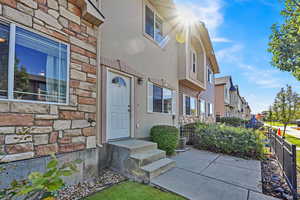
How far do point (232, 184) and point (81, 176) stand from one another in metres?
3.61

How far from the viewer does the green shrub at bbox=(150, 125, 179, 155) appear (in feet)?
19.3

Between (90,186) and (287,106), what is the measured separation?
47.5ft

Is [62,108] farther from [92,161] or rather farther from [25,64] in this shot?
[92,161]

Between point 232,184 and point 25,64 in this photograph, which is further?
point 232,184

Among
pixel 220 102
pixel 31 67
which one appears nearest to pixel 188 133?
pixel 31 67

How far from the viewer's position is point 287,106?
11805 millimetres

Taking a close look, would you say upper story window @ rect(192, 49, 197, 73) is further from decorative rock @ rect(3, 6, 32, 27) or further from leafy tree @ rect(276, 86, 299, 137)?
decorative rock @ rect(3, 6, 32, 27)

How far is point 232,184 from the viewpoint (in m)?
3.75

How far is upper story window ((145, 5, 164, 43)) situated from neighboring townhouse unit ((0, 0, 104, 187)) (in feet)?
10.7

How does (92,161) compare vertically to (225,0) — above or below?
below

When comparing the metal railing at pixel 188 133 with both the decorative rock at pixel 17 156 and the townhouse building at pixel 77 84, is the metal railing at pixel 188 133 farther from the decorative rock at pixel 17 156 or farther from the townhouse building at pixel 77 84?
the decorative rock at pixel 17 156

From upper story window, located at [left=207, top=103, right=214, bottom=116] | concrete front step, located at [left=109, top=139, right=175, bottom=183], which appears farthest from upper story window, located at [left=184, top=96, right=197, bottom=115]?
concrete front step, located at [left=109, top=139, right=175, bottom=183]

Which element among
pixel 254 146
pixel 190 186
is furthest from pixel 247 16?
pixel 190 186

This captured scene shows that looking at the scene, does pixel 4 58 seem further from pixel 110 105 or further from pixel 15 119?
pixel 110 105
